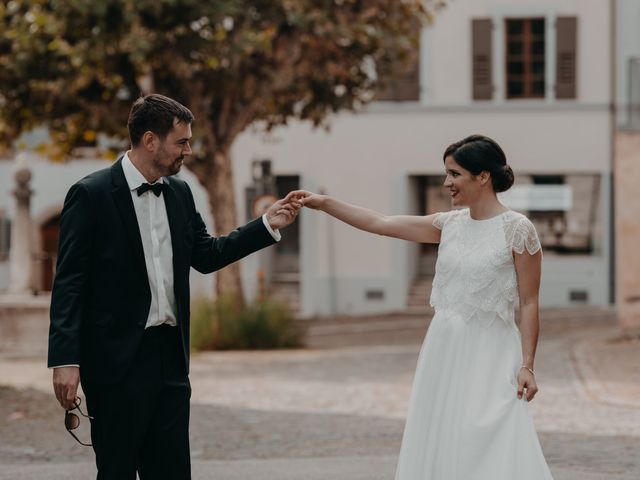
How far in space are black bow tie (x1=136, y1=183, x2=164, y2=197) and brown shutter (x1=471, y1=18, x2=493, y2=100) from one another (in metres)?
25.8

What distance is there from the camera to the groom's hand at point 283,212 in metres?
6.07

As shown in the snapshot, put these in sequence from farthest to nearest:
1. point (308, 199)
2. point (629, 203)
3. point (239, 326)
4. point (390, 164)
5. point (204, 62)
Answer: point (390, 164) → point (239, 326) → point (204, 62) → point (629, 203) → point (308, 199)

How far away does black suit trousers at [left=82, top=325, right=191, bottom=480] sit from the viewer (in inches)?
210

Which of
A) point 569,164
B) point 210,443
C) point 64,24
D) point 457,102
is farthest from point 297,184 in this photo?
point 210,443

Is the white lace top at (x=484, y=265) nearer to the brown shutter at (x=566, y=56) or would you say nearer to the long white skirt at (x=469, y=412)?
the long white skirt at (x=469, y=412)

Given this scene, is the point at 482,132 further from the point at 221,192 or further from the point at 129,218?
the point at 129,218

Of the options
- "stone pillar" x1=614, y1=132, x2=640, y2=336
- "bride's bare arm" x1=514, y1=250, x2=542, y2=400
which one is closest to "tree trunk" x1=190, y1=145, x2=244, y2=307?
"stone pillar" x1=614, y1=132, x2=640, y2=336

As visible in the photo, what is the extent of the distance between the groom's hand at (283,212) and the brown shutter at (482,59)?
24.8 meters

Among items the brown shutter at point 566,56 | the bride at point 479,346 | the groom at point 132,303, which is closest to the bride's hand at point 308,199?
the bride at point 479,346

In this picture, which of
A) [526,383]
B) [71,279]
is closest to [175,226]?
[71,279]

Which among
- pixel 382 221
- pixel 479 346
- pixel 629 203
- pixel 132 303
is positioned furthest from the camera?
pixel 629 203

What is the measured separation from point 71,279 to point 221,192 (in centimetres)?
1602

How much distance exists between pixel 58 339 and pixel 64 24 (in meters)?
13.7

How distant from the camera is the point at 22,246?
26.1 metres
